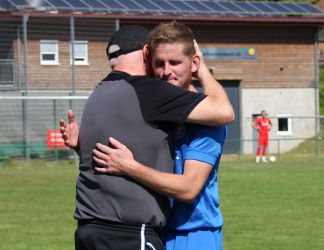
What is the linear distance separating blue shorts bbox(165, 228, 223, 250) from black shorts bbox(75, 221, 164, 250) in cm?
15

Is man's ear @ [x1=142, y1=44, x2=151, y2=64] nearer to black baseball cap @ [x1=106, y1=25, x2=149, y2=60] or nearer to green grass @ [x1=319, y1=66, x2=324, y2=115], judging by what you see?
black baseball cap @ [x1=106, y1=25, x2=149, y2=60]

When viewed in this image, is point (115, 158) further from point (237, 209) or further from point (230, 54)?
point (230, 54)

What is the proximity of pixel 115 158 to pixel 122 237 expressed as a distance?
38cm

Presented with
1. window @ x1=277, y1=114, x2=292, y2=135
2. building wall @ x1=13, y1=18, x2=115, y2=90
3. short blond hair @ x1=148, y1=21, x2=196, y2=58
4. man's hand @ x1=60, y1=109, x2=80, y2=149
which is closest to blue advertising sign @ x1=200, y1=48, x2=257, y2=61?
window @ x1=277, y1=114, x2=292, y2=135

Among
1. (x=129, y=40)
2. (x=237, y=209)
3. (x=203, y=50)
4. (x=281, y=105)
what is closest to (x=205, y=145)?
(x=129, y=40)

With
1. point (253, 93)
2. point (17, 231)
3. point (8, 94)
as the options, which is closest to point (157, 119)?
point (17, 231)

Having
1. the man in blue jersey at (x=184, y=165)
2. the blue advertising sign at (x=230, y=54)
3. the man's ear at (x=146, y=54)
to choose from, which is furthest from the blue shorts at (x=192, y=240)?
the blue advertising sign at (x=230, y=54)

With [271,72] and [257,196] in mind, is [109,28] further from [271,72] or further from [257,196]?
[257,196]

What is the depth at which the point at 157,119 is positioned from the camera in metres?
4.11

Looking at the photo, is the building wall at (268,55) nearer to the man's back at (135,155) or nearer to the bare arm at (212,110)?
the bare arm at (212,110)

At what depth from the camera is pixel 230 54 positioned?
1658 inches

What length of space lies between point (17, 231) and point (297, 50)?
108ft

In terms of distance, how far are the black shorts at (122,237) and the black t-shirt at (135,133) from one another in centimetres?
4

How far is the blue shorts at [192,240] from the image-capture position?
427 cm
